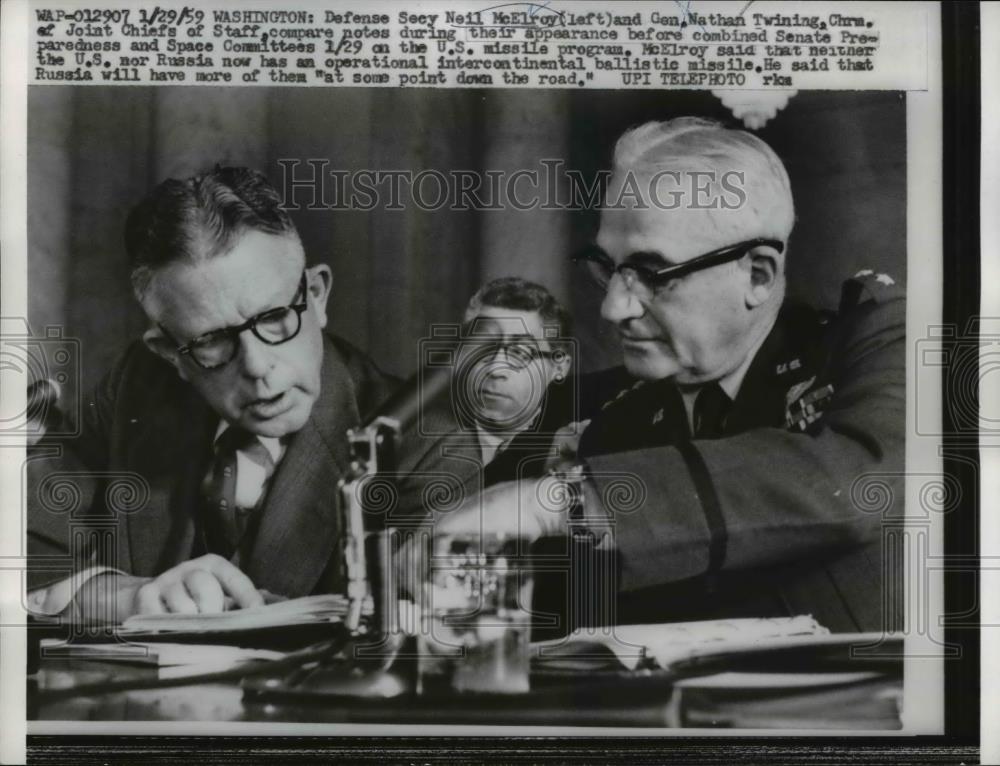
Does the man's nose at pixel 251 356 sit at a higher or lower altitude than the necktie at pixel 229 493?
higher

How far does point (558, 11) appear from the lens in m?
3.18

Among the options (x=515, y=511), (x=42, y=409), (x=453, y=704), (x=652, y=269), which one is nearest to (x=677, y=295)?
(x=652, y=269)

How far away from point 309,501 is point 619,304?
3.55 feet

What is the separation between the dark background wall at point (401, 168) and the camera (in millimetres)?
3172

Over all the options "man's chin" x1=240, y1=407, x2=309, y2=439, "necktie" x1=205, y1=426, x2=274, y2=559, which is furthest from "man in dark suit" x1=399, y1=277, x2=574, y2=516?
"necktie" x1=205, y1=426, x2=274, y2=559

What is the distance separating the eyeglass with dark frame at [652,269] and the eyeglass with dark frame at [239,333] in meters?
0.86

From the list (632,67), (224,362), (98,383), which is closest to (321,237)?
(224,362)

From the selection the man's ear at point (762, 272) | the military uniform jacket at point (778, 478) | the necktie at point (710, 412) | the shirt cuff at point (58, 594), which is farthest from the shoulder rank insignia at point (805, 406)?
the shirt cuff at point (58, 594)

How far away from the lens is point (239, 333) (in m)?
3.18

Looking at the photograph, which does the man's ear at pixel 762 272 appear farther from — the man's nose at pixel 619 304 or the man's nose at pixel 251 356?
the man's nose at pixel 251 356

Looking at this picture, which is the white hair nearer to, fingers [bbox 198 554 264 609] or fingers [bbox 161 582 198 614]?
fingers [bbox 198 554 264 609]

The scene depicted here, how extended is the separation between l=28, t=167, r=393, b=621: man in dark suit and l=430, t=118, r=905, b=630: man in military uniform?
481 mm

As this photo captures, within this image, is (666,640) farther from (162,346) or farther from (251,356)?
(162,346)

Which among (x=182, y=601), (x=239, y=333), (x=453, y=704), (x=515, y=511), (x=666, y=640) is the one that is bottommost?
(x=453, y=704)
